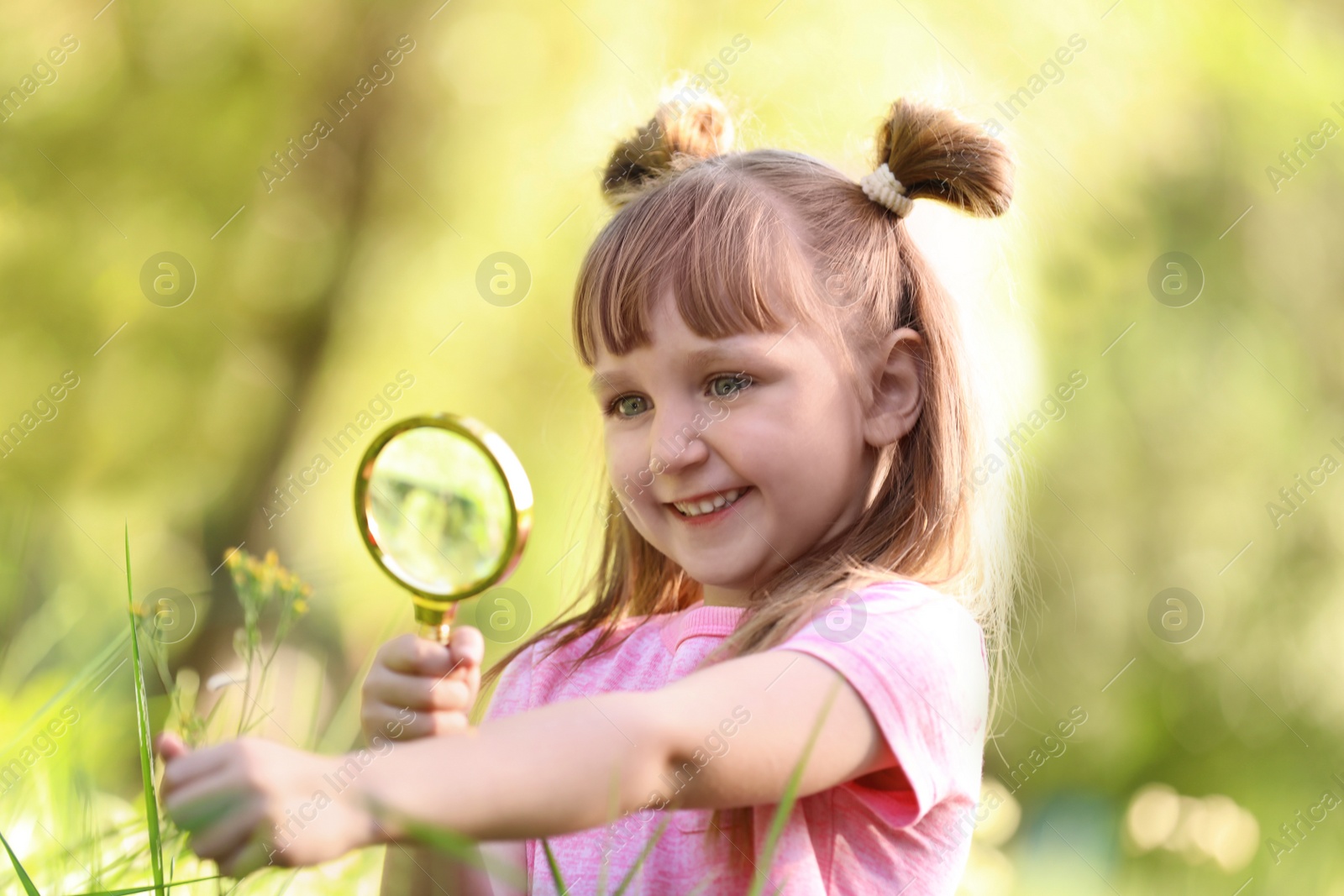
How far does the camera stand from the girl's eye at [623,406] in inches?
54.0

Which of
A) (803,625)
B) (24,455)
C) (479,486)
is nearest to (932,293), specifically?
(803,625)

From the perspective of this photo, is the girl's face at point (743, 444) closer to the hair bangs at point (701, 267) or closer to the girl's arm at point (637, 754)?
the hair bangs at point (701, 267)

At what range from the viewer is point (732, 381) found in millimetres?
1254

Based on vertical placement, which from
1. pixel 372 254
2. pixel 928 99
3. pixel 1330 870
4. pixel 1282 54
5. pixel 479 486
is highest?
pixel 372 254

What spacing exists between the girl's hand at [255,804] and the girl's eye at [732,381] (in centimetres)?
71

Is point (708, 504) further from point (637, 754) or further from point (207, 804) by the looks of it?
point (207, 804)

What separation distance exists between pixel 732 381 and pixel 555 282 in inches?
88.2

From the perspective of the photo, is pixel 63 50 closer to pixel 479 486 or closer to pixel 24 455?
pixel 24 455

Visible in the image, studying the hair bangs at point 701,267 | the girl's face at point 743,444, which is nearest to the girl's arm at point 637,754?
the girl's face at point 743,444

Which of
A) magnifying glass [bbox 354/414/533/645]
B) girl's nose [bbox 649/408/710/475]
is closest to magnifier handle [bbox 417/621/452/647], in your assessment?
magnifying glass [bbox 354/414/533/645]

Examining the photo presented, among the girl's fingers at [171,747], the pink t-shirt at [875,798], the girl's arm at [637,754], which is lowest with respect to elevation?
the pink t-shirt at [875,798]

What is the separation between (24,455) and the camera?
10.5ft

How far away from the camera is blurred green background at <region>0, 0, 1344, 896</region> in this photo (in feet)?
10.5

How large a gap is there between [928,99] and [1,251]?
9.04 ft
